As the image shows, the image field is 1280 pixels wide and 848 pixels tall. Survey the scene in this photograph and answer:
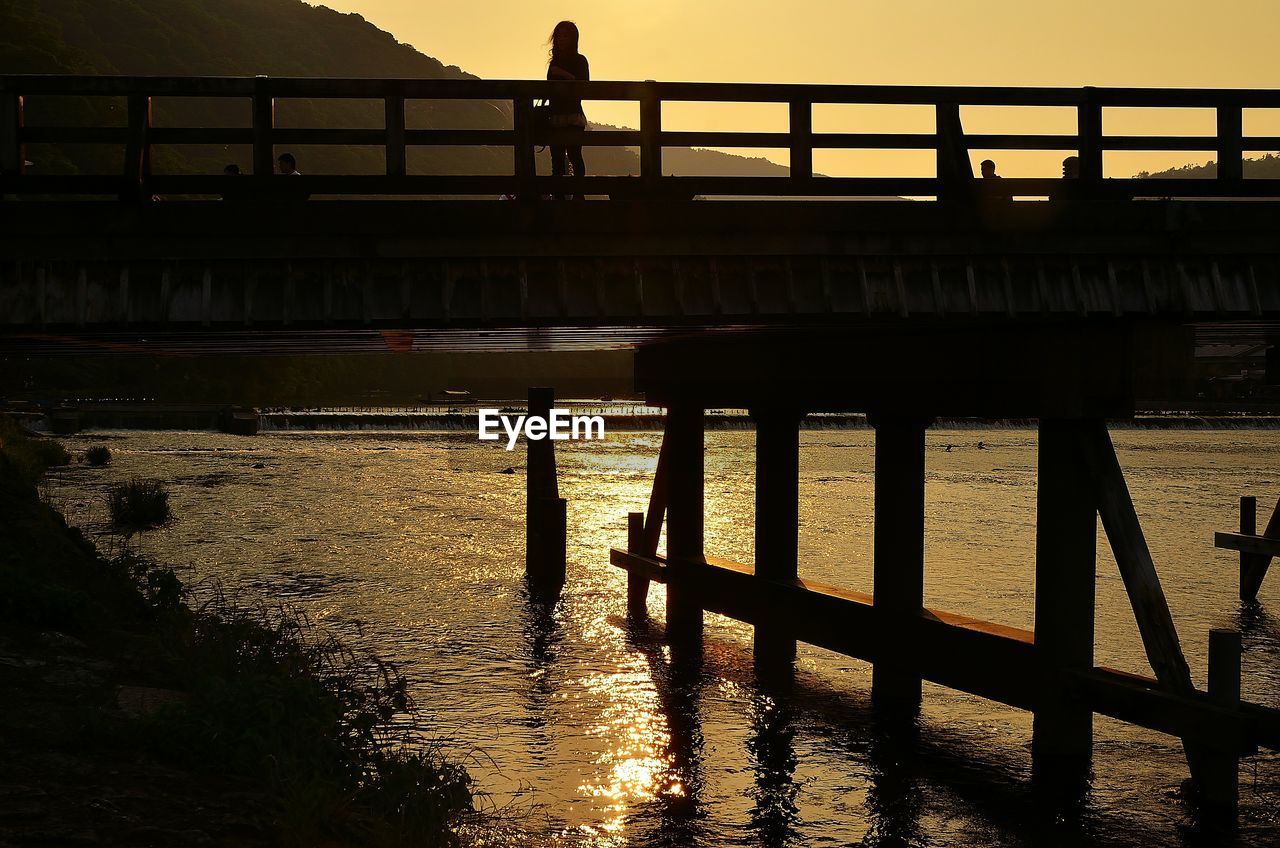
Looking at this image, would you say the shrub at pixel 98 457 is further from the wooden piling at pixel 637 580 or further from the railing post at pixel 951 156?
the railing post at pixel 951 156

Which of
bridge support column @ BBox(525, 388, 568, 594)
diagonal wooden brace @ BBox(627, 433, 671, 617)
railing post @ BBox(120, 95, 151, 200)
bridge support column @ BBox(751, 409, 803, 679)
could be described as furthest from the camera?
bridge support column @ BBox(525, 388, 568, 594)

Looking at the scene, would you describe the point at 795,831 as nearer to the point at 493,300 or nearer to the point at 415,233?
the point at 493,300

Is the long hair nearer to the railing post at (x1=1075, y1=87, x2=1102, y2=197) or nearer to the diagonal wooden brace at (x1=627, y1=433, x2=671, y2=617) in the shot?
the railing post at (x1=1075, y1=87, x2=1102, y2=197)

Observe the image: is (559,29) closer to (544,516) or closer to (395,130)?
(395,130)

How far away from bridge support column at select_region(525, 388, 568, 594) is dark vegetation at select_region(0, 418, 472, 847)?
394 inches

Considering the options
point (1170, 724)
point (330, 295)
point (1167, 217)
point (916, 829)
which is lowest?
point (916, 829)

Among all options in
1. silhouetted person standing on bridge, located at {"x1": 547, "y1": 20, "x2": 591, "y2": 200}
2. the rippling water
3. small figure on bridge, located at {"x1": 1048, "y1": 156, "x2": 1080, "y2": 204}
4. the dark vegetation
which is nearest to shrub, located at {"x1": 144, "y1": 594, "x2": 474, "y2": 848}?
the dark vegetation

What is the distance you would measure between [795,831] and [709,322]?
4564 mm

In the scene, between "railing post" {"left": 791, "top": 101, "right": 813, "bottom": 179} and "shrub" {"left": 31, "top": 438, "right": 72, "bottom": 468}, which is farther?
"shrub" {"left": 31, "top": 438, "right": 72, "bottom": 468}

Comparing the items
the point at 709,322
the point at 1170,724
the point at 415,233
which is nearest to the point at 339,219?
the point at 415,233

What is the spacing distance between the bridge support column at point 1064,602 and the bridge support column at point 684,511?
7.44 meters

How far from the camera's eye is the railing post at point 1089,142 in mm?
11430

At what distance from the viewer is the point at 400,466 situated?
181 ft

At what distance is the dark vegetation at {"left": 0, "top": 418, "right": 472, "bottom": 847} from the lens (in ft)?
23.9
